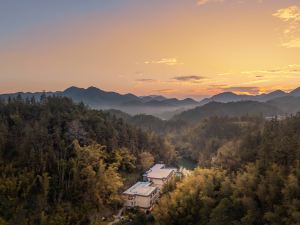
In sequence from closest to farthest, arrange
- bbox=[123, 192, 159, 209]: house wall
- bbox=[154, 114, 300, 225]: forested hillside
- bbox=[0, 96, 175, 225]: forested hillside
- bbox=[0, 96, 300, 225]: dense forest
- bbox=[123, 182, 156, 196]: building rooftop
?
bbox=[154, 114, 300, 225]: forested hillside, bbox=[0, 96, 300, 225]: dense forest, bbox=[0, 96, 175, 225]: forested hillside, bbox=[123, 192, 159, 209]: house wall, bbox=[123, 182, 156, 196]: building rooftop

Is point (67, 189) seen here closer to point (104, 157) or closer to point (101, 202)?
point (101, 202)

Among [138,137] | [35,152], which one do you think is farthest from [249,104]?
[35,152]

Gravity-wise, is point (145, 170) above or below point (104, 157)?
below

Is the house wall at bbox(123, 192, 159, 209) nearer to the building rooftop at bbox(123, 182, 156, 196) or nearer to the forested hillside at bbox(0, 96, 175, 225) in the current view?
the building rooftop at bbox(123, 182, 156, 196)

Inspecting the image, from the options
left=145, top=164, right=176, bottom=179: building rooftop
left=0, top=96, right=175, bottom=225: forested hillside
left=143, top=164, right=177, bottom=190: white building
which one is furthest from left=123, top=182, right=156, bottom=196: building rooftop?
left=145, top=164, right=176, bottom=179: building rooftop

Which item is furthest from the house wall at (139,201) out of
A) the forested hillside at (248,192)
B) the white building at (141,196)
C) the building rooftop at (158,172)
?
the building rooftop at (158,172)

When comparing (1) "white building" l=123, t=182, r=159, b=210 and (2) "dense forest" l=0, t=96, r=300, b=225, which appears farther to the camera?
(1) "white building" l=123, t=182, r=159, b=210
